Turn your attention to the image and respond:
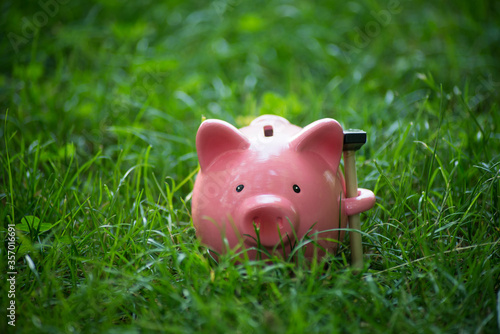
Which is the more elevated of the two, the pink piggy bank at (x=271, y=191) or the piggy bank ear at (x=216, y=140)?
the piggy bank ear at (x=216, y=140)

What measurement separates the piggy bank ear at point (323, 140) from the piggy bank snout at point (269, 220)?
0.24m

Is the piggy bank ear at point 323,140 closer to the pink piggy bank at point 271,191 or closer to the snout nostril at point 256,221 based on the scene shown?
the pink piggy bank at point 271,191

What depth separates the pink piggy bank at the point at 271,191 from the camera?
4.91 feet

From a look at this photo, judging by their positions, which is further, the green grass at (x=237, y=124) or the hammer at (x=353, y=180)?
the hammer at (x=353, y=180)

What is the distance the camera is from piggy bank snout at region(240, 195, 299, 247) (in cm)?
146

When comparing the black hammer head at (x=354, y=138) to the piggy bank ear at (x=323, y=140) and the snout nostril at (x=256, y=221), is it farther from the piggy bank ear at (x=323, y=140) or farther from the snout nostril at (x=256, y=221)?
the snout nostril at (x=256, y=221)

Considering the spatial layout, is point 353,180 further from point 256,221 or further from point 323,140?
point 256,221

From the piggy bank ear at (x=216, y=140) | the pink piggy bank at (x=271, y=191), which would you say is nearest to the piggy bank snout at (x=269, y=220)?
the pink piggy bank at (x=271, y=191)

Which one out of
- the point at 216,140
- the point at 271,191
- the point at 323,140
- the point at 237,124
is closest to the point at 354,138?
the point at 323,140

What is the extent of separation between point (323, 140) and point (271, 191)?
0.29 metres

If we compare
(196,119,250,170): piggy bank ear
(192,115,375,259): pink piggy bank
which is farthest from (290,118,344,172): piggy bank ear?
(196,119,250,170): piggy bank ear

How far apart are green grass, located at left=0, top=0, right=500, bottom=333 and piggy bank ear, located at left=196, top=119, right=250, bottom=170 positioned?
0.33m

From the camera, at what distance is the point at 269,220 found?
1492 mm

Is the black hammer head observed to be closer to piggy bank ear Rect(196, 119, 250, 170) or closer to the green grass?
the green grass
